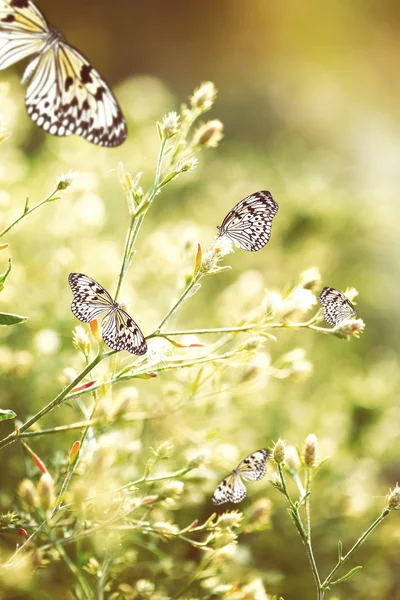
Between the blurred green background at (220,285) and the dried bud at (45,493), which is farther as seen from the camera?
the blurred green background at (220,285)

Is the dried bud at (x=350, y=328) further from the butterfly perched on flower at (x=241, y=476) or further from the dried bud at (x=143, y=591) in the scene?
the dried bud at (x=143, y=591)

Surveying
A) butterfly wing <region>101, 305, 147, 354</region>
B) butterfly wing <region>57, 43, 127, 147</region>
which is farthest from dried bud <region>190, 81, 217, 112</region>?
butterfly wing <region>101, 305, 147, 354</region>

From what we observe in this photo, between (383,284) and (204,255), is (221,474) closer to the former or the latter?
(204,255)

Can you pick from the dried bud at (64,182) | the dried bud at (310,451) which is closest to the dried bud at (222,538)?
the dried bud at (310,451)

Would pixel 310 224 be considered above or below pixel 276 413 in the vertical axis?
above

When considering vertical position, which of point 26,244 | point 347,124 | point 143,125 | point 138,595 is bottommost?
point 138,595

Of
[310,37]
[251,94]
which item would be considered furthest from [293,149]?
[310,37]
